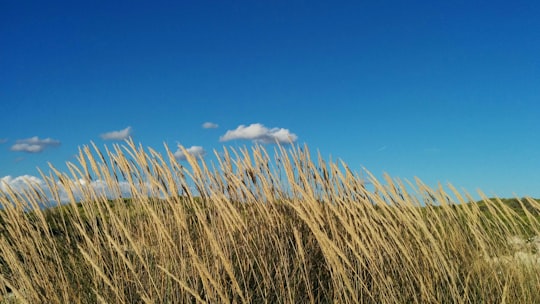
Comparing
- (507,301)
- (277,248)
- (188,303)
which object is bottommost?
(507,301)

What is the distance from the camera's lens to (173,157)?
10.1ft

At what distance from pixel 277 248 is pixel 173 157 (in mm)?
926

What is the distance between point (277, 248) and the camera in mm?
2811

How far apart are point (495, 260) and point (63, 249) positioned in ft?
10.0

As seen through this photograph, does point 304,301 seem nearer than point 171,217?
Yes

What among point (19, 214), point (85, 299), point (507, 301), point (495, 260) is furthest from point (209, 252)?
point (495, 260)

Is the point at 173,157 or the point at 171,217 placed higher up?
the point at 173,157

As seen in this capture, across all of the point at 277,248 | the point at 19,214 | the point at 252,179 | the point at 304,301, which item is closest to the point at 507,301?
the point at 304,301

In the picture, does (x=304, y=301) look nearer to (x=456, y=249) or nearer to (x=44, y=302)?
(x=456, y=249)

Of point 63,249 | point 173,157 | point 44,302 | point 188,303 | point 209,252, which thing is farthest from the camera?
point 63,249

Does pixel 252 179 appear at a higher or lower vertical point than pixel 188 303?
higher

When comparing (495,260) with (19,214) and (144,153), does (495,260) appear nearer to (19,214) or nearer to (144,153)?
(144,153)

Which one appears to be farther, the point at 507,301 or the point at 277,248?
the point at 277,248

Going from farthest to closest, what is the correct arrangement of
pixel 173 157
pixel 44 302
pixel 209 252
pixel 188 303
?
pixel 173 157 < pixel 209 252 < pixel 44 302 < pixel 188 303
